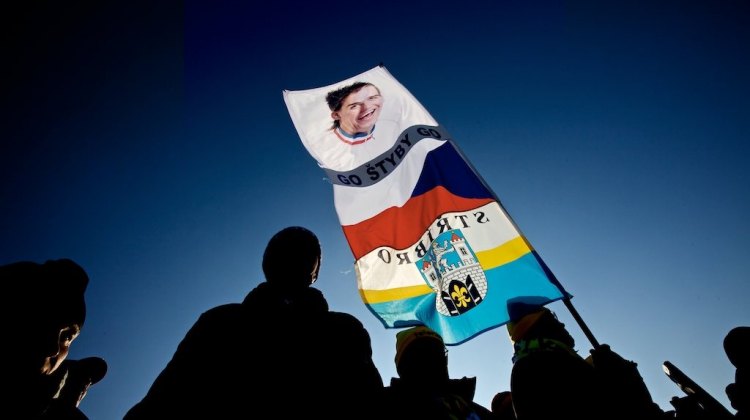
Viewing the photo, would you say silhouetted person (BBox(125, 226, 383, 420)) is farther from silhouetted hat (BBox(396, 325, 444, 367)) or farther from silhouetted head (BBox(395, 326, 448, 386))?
silhouetted hat (BBox(396, 325, 444, 367))

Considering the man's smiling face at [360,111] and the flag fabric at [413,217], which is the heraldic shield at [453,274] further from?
the man's smiling face at [360,111]

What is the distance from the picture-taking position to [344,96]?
5617 mm

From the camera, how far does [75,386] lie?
272 cm

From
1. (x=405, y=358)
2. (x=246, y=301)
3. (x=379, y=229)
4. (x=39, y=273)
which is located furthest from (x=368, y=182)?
(x=39, y=273)

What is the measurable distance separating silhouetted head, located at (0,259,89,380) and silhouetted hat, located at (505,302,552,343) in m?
3.50

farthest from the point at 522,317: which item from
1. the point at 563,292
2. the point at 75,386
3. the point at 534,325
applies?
the point at 75,386

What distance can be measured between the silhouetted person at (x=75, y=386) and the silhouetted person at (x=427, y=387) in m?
2.31

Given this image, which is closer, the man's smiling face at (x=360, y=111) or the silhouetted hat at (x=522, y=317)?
the silhouetted hat at (x=522, y=317)

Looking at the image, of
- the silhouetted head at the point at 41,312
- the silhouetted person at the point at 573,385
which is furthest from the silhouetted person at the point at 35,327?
the silhouetted person at the point at 573,385

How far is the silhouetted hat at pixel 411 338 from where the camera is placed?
10.9 ft

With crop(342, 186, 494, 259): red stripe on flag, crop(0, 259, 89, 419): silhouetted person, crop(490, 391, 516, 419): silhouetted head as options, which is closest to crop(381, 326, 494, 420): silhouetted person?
crop(490, 391, 516, 419): silhouetted head

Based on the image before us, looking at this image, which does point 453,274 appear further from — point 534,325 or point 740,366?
point 740,366

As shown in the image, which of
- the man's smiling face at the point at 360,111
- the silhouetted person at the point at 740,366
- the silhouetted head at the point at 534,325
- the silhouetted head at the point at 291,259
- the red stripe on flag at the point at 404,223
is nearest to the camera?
the silhouetted head at the point at 291,259

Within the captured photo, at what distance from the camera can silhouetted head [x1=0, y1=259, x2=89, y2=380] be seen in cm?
168
